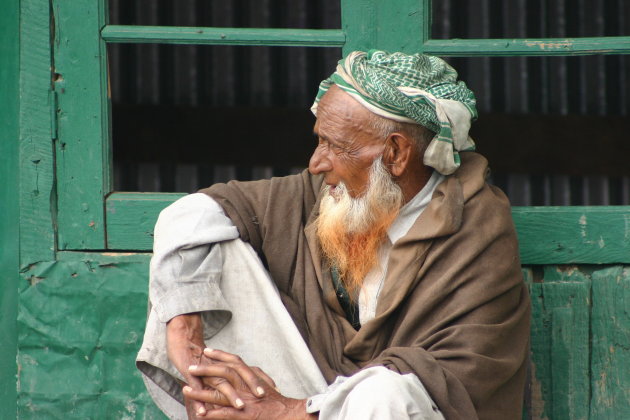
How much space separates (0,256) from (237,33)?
1148 millimetres

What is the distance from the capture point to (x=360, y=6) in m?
3.26

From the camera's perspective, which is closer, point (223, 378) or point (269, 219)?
point (223, 378)

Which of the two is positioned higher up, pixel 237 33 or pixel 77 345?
pixel 237 33

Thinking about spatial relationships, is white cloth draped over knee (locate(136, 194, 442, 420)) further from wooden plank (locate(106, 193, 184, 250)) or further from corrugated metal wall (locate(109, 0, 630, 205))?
corrugated metal wall (locate(109, 0, 630, 205))

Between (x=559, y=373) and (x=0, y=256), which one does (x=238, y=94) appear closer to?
(x=0, y=256)

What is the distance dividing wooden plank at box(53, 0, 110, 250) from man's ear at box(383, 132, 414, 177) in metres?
1.03

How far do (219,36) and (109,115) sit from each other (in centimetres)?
48

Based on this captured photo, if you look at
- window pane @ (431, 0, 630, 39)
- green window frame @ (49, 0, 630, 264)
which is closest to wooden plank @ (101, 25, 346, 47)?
green window frame @ (49, 0, 630, 264)

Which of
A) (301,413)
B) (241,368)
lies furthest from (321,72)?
(301,413)

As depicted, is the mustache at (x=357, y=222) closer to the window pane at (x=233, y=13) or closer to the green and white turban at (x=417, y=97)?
the green and white turban at (x=417, y=97)

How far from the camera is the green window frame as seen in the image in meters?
3.24

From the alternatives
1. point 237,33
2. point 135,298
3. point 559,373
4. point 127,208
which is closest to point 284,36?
point 237,33

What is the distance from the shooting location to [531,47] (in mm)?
3229

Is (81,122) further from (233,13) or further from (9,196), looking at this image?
(233,13)
